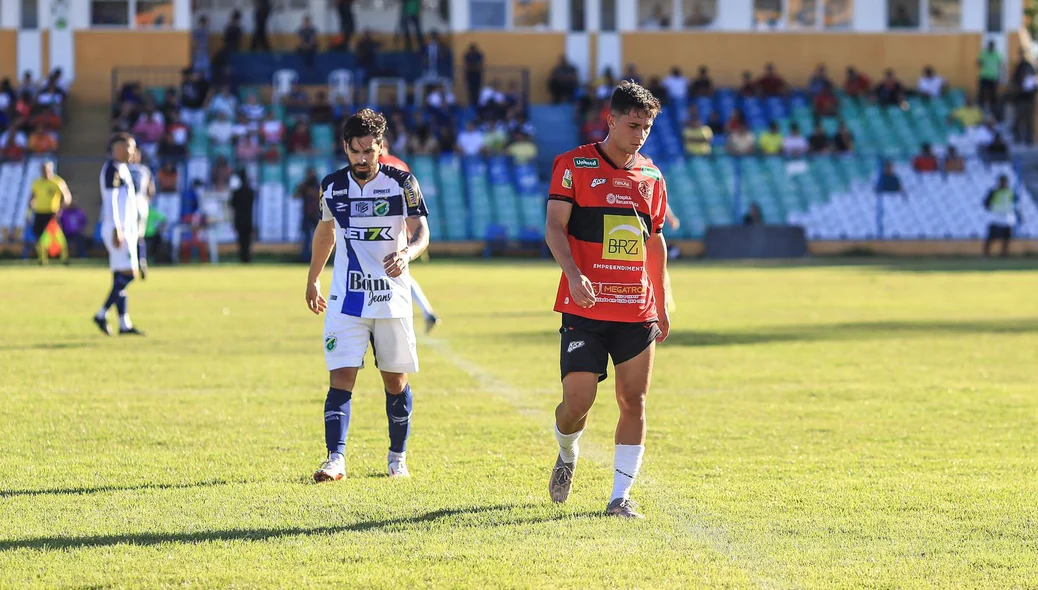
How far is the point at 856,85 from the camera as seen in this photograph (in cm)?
4341

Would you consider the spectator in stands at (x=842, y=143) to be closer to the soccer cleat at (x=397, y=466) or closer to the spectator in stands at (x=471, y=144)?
the spectator in stands at (x=471, y=144)

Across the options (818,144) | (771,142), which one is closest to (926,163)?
(818,144)

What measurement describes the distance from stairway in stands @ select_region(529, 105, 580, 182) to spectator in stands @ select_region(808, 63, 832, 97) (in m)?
6.45

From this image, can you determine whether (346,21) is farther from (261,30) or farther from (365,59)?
(261,30)

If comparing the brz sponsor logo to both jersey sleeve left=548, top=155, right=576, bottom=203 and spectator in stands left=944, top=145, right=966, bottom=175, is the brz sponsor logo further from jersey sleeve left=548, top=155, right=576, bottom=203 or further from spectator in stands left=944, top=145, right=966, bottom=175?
spectator in stands left=944, top=145, right=966, bottom=175

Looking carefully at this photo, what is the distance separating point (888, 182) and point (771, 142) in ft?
10.5

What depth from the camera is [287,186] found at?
3678 cm

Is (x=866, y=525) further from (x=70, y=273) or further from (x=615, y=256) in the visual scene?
(x=70, y=273)

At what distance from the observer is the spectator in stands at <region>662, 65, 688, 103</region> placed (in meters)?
42.6

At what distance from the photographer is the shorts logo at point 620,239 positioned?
7.12m

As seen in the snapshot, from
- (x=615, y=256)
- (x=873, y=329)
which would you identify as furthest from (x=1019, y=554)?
(x=873, y=329)

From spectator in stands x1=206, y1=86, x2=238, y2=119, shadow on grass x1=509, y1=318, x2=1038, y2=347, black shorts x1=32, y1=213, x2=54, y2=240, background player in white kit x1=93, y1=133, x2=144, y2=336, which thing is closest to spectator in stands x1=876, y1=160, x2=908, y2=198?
spectator in stands x1=206, y1=86, x2=238, y2=119

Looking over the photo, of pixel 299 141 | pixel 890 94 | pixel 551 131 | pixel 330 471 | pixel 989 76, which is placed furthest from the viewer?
pixel 989 76

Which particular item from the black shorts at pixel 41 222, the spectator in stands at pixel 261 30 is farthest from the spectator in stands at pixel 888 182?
the black shorts at pixel 41 222
